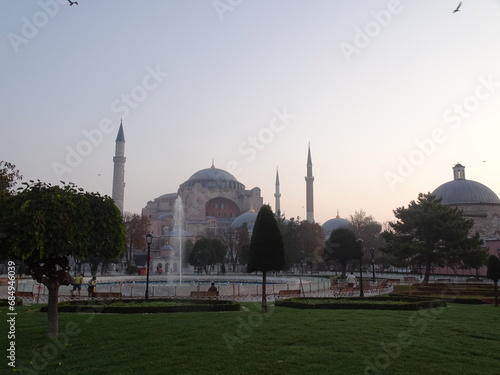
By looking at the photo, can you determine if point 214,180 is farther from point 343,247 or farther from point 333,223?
point 343,247

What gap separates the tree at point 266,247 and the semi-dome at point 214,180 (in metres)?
64.8

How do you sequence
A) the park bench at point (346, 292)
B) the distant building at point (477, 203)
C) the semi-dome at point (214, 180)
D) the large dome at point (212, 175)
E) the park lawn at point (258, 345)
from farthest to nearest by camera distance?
the large dome at point (212, 175), the semi-dome at point (214, 180), the distant building at point (477, 203), the park bench at point (346, 292), the park lawn at point (258, 345)

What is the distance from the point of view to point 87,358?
5645 millimetres

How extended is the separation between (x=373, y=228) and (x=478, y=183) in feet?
48.9

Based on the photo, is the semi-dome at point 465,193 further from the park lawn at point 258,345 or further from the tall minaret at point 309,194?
the park lawn at point 258,345

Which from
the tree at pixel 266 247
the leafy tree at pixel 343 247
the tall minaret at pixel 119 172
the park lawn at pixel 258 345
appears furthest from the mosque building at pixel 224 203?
the park lawn at pixel 258 345

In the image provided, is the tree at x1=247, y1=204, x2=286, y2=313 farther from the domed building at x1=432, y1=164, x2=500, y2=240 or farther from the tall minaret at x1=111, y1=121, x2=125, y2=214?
the tall minaret at x1=111, y1=121, x2=125, y2=214

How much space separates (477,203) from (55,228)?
44771 mm

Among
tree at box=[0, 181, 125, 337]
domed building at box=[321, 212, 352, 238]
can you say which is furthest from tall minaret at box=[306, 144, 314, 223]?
tree at box=[0, 181, 125, 337]

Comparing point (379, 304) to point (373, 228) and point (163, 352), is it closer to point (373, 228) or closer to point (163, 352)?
point (163, 352)

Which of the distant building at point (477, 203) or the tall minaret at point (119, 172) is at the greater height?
the tall minaret at point (119, 172)

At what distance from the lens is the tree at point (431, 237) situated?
23641mm

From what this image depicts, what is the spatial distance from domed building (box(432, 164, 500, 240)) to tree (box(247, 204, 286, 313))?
36.9 metres

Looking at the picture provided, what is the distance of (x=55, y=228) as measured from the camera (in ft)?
20.8
